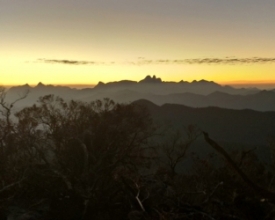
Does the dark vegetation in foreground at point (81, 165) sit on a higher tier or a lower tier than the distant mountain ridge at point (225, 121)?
higher

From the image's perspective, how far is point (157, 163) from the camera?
25766mm

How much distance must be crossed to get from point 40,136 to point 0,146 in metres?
2.58

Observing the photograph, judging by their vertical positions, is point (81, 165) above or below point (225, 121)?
above

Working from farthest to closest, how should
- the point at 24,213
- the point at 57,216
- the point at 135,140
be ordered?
the point at 135,140 < the point at 57,216 < the point at 24,213

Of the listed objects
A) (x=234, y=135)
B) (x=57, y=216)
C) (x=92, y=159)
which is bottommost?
(x=234, y=135)

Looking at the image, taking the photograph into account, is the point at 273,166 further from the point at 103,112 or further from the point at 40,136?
the point at 40,136

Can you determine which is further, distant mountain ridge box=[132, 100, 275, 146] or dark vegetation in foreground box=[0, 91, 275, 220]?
distant mountain ridge box=[132, 100, 275, 146]

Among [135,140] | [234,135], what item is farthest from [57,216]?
[234,135]

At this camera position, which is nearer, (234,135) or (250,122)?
(234,135)

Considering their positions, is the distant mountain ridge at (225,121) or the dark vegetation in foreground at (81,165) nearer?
the dark vegetation in foreground at (81,165)

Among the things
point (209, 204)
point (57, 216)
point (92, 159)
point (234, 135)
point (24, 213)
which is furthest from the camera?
point (234, 135)

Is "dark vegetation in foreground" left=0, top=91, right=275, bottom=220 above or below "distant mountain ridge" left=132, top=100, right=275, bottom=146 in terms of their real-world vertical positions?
above

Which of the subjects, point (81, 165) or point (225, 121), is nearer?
point (81, 165)

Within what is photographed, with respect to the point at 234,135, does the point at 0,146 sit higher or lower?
higher
